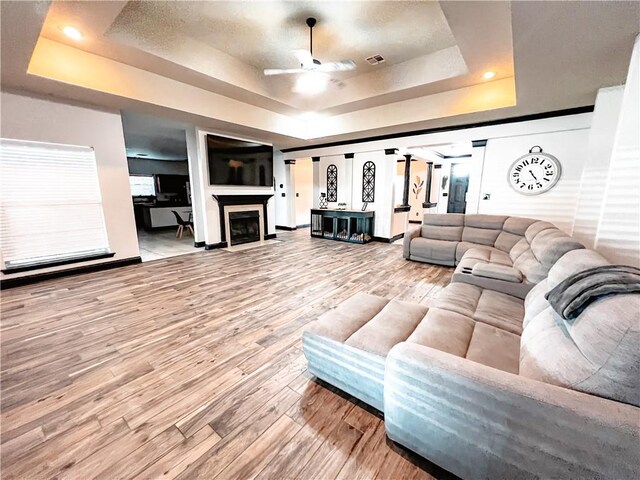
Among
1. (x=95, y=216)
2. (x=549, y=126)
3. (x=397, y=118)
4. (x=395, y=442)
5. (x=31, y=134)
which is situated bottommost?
(x=395, y=442)

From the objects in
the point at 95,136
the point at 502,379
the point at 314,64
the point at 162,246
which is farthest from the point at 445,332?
the point at 162,246

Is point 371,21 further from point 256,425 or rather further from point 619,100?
point 256,425

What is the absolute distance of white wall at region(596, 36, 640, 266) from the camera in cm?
197

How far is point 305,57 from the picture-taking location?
315cm

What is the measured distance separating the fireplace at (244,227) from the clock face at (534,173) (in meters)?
5.57

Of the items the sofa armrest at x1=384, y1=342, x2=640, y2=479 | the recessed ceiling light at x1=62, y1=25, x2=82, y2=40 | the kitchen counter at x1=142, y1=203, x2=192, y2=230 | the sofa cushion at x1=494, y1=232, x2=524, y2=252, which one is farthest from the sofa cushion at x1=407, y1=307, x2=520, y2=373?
the kitchen counter at x1=142, y1=203, x2=192, y2=230

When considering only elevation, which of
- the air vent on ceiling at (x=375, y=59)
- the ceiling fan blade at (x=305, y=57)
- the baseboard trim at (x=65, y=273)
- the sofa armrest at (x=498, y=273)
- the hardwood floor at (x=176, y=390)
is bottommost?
the hardwood floor at (x=176, y=390)

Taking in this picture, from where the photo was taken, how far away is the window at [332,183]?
7.37 metres

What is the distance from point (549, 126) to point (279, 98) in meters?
4.81

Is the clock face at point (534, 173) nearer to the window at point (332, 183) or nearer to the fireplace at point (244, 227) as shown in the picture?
the window at point (332, 183)

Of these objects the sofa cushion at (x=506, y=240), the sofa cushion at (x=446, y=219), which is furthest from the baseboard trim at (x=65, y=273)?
the sofa cushion at (x=506, y=240)

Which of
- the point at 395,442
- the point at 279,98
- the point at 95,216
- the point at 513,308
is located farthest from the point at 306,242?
the point at 395,442

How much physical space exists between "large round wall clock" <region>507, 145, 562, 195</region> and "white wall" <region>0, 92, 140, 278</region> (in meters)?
6.98

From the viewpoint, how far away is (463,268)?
2.77 metres
